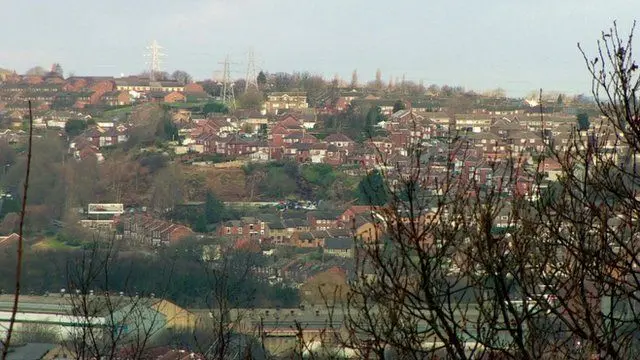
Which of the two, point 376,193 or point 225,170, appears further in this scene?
point 225,170

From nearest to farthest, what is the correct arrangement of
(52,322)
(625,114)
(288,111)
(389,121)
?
1. (625,114)
2. (52,322)
3. (389,121)
4. (288,111)

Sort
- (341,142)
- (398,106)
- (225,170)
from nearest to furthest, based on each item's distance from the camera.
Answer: (225,170), (341,142), (398,106)

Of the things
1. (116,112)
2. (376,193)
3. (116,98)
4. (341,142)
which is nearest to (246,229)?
(341,142)

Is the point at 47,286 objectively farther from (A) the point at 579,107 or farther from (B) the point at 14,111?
(A) the point at 579,107

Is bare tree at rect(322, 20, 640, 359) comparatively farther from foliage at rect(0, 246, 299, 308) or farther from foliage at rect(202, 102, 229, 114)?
foliage at rect(202, 102, 229, 114)

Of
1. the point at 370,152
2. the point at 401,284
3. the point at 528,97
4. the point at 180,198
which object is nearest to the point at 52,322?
the point at 401,284

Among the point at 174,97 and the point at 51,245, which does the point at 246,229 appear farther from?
the point at 174,97
